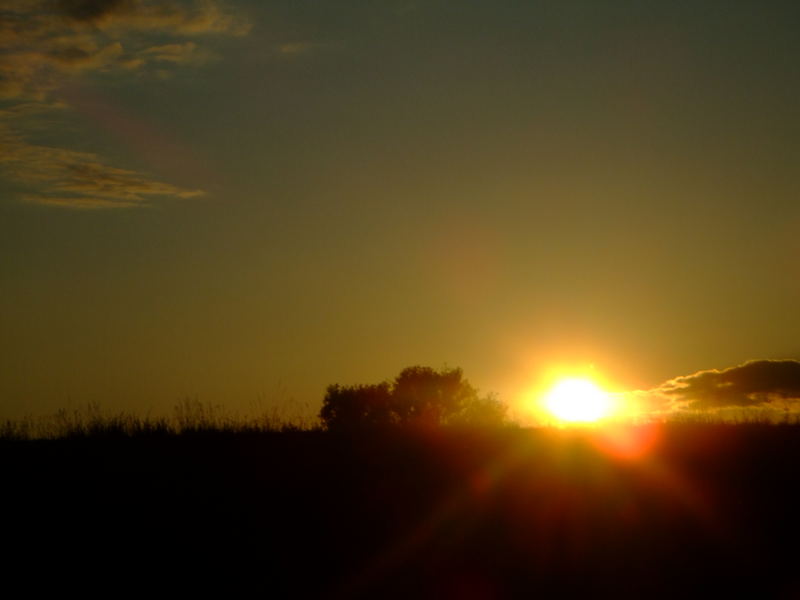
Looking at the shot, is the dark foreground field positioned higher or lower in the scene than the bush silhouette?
lower

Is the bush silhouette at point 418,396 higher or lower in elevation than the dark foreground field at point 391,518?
higher

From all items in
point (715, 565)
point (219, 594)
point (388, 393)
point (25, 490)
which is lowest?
point (715, 565)

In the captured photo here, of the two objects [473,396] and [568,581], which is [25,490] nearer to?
[568,581]

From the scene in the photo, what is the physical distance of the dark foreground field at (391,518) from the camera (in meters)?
12.1

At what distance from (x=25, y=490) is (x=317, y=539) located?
422 cm

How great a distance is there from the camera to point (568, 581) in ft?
40.9

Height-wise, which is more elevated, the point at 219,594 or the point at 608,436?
the point at 608,436

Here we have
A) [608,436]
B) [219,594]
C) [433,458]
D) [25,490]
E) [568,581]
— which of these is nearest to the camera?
[219,594]

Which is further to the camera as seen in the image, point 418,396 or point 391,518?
point 418,396

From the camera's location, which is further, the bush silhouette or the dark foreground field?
the bush silhouette

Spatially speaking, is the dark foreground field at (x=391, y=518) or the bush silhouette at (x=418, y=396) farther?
the bush silhouette at (x=418, y=396)

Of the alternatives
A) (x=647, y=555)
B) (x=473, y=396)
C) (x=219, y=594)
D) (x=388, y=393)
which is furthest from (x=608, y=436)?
(x=473, y=396)

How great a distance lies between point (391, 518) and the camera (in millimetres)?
13547

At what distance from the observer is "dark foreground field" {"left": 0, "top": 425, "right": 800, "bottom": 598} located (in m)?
12.1
